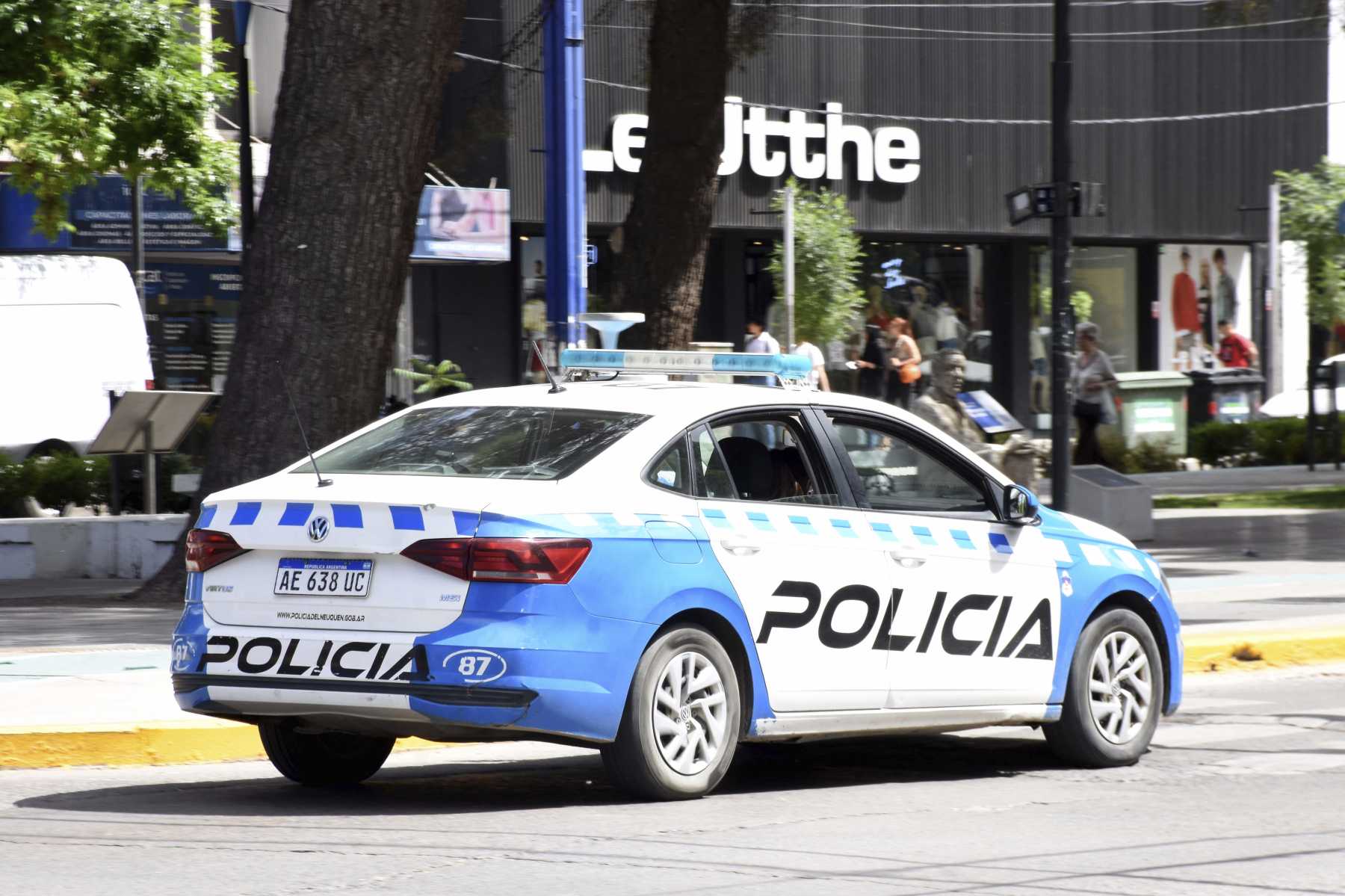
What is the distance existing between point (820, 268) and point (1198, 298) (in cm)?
1169

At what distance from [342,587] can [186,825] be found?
0.93 meters

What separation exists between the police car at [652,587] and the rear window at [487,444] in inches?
0.6

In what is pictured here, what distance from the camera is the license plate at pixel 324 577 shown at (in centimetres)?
664

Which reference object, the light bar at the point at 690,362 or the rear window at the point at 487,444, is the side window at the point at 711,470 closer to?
the rear window at the point at 487,444

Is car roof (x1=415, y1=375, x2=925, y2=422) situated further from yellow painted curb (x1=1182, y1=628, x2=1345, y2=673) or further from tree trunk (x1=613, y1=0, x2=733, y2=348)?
tree trunk (x1=613, y1=0, x2=733, y2=348)

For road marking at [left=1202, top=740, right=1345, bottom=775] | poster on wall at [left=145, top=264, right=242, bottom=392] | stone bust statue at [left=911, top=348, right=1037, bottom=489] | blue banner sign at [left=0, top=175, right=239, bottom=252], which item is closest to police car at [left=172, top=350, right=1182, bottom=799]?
road marking at [left=1202, top=740, right=1345, bottom=775]

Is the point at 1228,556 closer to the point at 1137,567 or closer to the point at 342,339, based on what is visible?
the point at 342,339

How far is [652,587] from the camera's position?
6.76m

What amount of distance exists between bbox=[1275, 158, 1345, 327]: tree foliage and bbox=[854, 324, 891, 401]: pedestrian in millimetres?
7493

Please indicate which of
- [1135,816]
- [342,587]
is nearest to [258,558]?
[342,587]

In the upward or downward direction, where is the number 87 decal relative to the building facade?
downward

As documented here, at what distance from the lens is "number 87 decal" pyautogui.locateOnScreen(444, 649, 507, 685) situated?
6461mm

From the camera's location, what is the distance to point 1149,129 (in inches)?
1529

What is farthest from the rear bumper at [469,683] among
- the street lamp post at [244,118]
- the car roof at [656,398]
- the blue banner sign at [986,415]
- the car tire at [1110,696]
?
the blue banner sign at [986,415]
